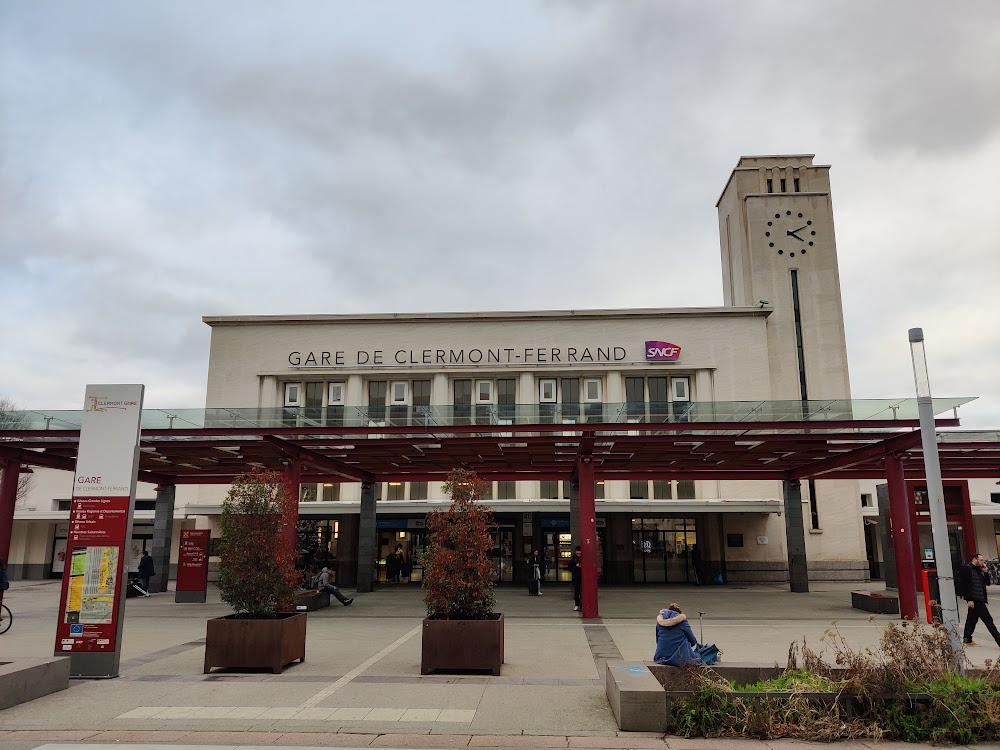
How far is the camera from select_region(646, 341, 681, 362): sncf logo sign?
1364 inches

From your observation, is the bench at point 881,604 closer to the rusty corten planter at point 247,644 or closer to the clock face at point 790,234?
the rusty corten planter at point 247,644

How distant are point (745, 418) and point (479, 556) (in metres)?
10.1

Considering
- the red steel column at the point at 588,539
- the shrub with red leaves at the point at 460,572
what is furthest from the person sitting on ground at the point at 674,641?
the red steel column at the point at 588,539

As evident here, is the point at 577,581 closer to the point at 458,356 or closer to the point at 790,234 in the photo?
the point at 458,356

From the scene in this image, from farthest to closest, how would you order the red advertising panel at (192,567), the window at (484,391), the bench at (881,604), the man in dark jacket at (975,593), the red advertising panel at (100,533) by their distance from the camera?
the window at (484,391) → the red advertising panel at (192,567) → the bench at (881,604) → the man in dark jacket at (975,593) → the red advertising panel at (100,533)

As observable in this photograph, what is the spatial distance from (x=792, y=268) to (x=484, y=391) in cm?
1635

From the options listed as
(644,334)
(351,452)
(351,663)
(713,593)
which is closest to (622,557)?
(713,593)

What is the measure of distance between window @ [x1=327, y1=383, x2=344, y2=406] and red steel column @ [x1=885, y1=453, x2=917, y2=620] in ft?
75.7

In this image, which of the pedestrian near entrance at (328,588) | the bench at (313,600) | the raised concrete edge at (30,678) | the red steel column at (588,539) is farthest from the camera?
the pedestrian near entrance at (328,588)

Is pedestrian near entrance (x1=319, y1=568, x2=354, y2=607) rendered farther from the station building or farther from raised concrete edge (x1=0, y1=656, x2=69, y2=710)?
raised concrete edge (x1=0, y1=656, x2=69, y2=710)

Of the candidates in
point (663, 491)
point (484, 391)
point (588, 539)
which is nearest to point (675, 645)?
point (588, 539)

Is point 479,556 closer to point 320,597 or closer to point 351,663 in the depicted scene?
point 351,663

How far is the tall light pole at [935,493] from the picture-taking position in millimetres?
9828

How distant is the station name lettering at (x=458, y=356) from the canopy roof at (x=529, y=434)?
10086 millimetres
